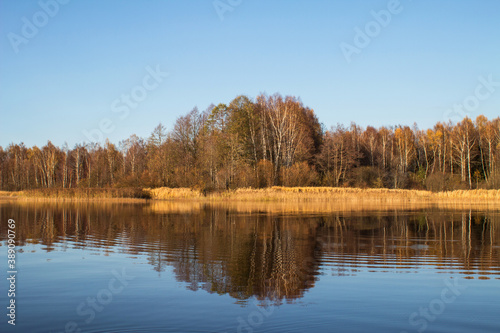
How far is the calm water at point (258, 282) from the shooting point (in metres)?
7.45

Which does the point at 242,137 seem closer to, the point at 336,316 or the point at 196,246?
the point at 196,246

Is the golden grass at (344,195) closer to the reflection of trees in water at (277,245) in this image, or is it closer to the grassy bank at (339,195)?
the grassy bank at (339,195)

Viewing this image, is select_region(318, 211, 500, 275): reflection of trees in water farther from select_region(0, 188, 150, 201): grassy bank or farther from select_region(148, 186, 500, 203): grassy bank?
select_region(0, 188, 150, 201): grassy bank

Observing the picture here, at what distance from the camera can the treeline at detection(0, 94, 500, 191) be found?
56.7 metres

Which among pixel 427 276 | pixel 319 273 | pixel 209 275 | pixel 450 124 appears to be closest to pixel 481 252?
pixel 427 276

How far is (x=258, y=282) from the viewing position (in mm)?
10156

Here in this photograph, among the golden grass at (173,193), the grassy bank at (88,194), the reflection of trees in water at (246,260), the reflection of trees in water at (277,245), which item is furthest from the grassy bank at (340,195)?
the reflection of trees in water at (246,260)

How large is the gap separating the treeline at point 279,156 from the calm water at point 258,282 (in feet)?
116

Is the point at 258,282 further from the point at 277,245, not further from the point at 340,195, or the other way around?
the point at 340,195

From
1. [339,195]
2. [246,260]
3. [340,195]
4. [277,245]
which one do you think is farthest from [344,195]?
[246,260]

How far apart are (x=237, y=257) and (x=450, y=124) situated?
3279 inches

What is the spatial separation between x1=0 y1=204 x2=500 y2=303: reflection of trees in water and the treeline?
2995 cm

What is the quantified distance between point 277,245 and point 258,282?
19.2 ft

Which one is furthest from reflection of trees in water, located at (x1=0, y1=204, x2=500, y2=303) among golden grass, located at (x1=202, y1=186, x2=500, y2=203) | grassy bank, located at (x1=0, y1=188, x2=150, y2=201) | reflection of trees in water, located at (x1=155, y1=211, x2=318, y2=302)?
grassy bank, located at (x1=0, y1=188, x2=150, y2=201)
